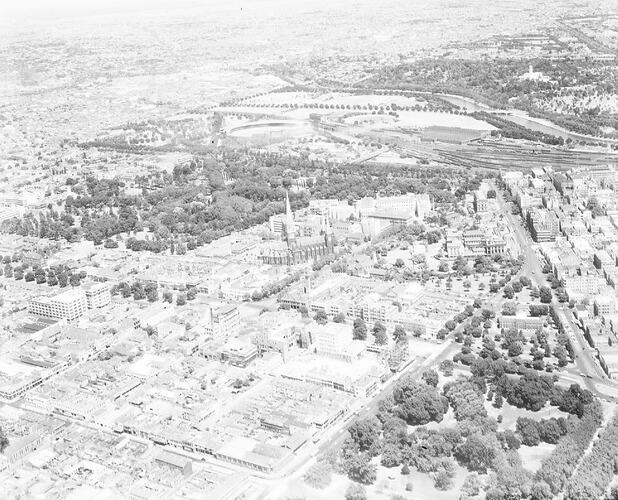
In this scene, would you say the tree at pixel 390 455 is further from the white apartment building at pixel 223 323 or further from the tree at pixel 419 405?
the white apartment building at pixel 223 323

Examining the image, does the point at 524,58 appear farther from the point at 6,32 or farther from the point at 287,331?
the point at 287,331

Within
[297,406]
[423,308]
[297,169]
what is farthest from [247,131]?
[297,406]

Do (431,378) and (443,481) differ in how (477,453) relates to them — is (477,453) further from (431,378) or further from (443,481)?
(431,378)

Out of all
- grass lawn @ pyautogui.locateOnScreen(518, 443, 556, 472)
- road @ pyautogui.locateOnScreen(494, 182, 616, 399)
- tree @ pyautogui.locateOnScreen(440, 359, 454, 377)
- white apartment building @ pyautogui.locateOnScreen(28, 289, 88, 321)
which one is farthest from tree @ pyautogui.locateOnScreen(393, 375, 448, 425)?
white apartment building @ pyautogui.locateOnScreen(28, 289, 88, 321)

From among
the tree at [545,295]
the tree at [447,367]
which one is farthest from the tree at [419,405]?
the tree at [545,295]

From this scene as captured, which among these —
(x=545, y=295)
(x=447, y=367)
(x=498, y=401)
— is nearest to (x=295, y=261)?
(x=545, y=295)

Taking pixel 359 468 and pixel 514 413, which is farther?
pixel 514 413
